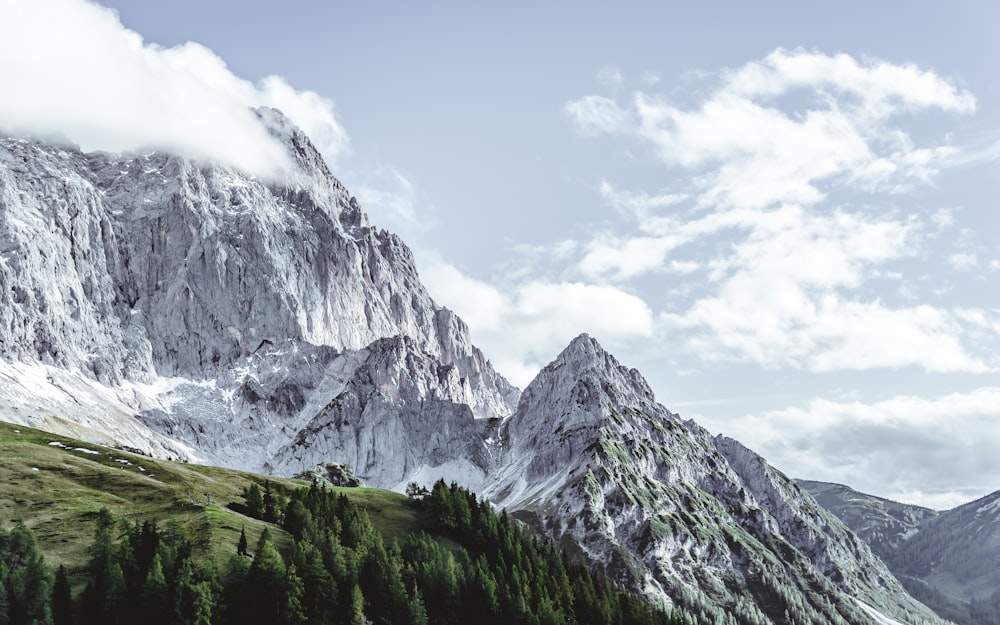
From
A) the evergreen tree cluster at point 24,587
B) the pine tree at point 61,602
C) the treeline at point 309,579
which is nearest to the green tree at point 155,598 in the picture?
the treeline at point 309,579

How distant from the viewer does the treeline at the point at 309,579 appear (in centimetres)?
11544

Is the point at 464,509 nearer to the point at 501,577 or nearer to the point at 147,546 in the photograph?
the point at 501,577

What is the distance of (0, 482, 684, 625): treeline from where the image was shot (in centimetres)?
11544

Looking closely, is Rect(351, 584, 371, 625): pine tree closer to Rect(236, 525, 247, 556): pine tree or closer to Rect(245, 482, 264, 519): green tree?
Rect(236, 525, 247, 556): pine tree

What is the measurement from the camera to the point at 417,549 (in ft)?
552

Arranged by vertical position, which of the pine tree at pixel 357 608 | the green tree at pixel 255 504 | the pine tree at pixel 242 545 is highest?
the green tree at pixel 255 504

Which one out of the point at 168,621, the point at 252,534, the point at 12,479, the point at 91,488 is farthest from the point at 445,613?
the point at 12,479

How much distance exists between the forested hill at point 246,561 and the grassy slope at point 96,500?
0.40m

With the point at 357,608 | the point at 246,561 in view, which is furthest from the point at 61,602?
the point at 357,608

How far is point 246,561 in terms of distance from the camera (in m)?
129

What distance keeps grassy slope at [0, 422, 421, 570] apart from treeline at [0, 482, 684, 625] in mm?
5590

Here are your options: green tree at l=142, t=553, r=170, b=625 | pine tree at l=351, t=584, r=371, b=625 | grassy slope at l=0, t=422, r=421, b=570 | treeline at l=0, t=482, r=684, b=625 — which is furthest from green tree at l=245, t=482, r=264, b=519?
green tree at l=142, t=553, r=170, b=625

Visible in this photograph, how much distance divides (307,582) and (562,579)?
7029cm

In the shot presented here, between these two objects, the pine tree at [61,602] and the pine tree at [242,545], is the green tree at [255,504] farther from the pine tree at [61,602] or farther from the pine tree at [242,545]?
the pine tree at [61,602]
